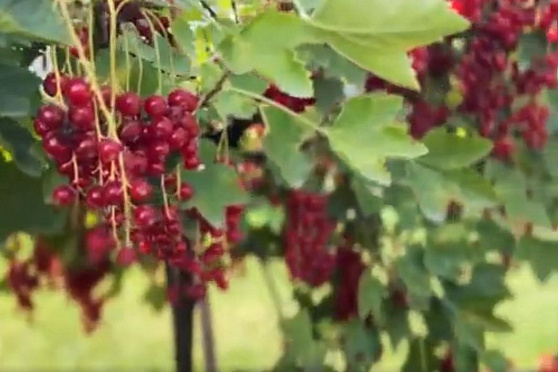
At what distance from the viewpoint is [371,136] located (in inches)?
19.5

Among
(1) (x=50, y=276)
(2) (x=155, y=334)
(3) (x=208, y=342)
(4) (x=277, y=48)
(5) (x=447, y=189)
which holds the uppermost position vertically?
(4) (x=277, y=48)

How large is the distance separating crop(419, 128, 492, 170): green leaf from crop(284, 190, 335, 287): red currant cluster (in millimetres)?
183

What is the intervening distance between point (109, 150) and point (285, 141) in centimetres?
20

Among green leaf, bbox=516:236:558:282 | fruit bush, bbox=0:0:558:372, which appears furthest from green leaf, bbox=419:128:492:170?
green leaf, bbox=516:236:558:282

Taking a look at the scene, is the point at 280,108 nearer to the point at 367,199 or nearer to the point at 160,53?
the point at 160,53

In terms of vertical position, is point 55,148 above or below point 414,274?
above

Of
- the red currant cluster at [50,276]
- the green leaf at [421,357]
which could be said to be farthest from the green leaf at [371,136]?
the red currant cluster at [50,276]

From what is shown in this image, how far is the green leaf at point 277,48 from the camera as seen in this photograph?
0.42m

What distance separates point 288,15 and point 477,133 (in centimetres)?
49

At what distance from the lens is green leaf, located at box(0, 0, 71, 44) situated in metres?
0.43

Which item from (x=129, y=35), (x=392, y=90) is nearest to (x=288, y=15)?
(x=129, y=35)

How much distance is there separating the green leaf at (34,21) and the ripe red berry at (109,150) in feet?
0.14

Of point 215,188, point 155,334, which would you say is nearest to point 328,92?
point 215,188

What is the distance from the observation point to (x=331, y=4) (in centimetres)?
41
